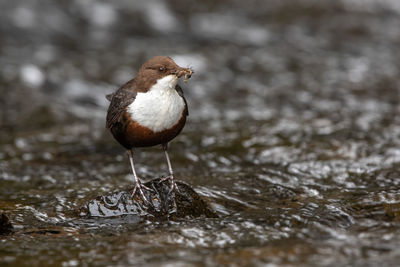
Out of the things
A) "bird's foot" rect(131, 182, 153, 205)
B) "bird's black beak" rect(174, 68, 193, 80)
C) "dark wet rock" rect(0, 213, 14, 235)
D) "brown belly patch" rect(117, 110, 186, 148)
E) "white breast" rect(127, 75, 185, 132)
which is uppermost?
"bird's black beak" rect(174, 68, 193, 80)

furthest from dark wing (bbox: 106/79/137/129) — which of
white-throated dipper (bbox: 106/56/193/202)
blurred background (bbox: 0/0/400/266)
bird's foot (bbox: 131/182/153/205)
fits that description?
blurred background (bbox: 0/0/400/266)

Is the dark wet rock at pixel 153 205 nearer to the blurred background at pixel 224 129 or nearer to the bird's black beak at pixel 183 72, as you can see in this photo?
the blurred background at pixel 224 129

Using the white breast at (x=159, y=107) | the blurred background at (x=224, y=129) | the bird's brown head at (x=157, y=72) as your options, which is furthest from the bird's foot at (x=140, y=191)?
the bird's brown head at (x=157, y=72)

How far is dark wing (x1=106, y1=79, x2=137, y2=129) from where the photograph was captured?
157 inches

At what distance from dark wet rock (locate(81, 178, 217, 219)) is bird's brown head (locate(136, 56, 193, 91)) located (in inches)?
30.3

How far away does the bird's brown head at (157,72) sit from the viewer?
3.91 meters

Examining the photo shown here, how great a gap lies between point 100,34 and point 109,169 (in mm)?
6204

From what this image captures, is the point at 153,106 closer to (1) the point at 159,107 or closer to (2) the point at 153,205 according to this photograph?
(1) the point at 159,107

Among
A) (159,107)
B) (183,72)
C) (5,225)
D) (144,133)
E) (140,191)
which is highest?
(183,72)

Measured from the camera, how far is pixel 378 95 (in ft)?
26.2

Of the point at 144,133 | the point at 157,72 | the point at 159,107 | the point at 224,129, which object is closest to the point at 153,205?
the point at 144,133

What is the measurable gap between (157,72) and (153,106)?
0.25 meters

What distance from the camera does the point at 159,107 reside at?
3.84 meters

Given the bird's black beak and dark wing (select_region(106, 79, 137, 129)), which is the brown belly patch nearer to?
dark wing (select_region(106, 79, 137, 129))
